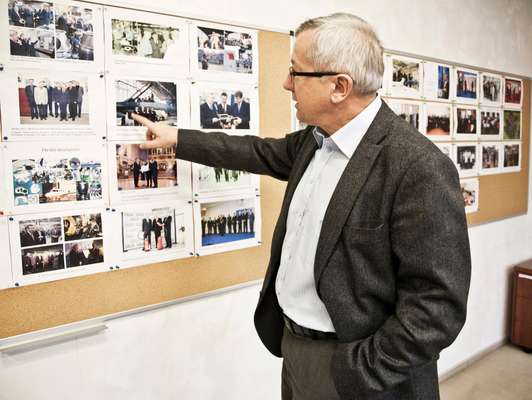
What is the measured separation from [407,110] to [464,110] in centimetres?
56

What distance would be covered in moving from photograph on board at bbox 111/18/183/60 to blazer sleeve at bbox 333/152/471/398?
0.91m

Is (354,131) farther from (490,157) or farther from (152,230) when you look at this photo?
(490,157)

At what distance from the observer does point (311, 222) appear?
1.24 m

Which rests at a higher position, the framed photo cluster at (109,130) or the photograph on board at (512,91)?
the photograph on board at (512,91)

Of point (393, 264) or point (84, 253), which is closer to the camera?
point (393, 264)

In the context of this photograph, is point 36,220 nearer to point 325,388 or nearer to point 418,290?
point 325,388

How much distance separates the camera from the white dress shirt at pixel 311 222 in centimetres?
121

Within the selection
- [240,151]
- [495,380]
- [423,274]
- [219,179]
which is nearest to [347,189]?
[423,274]

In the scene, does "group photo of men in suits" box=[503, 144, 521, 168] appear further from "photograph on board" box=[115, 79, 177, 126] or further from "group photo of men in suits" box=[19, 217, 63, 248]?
"group photo of men in suits" box=[19, 217, 63, 248]

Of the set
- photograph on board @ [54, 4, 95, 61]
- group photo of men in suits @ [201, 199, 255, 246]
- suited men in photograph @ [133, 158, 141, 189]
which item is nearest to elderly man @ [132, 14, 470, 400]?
group photo of men in suits @ [201, 199, 255, 246]

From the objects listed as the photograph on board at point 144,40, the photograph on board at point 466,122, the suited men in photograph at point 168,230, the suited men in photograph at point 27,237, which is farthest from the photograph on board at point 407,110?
Result: the suited men in photograph at point 27,237

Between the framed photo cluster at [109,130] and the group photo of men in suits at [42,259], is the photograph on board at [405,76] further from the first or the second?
the group photo of men in suits at [42,259]

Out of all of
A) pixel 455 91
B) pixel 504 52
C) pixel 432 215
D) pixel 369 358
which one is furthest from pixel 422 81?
pixel 369 358

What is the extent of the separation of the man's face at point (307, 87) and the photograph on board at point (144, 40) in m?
0.49
